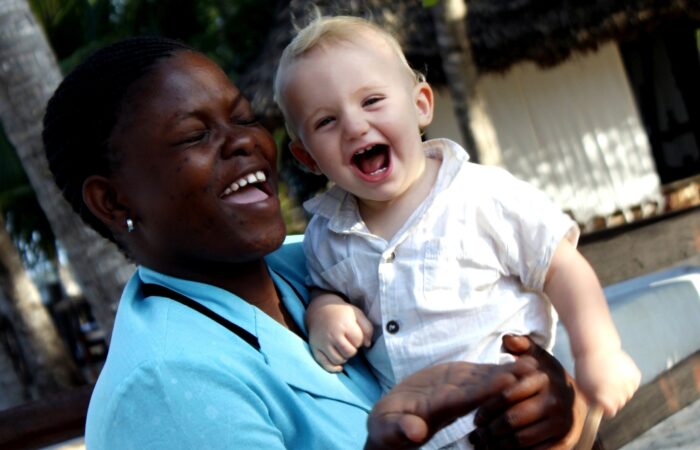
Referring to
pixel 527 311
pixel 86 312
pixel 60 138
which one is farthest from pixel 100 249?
pixel 86 312

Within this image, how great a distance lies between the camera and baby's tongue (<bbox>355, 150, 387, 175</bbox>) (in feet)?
6.33

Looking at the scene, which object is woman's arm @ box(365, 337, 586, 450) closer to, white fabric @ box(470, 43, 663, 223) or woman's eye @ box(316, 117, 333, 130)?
woman's eye @ box(316, 117, 333, 130)

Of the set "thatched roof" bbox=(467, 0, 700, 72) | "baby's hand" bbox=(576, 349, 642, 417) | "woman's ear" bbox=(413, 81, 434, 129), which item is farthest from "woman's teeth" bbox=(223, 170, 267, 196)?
"thatched roof" bbox=(467, 0, 700, 72)

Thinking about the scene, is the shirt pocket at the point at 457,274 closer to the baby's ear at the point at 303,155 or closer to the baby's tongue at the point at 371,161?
the baby's tongue at the point at 371,161

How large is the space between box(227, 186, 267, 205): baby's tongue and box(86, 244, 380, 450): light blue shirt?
176 millimetres

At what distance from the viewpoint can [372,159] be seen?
76.5 inches

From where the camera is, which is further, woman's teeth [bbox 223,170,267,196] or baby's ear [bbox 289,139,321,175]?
baby's ear [bbox 289,139,321,175]

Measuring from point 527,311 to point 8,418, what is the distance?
224 cm

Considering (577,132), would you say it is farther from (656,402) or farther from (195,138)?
(195,138)

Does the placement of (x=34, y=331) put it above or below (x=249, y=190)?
below

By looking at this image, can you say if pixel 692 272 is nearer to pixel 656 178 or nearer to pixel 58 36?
pixel 656 178

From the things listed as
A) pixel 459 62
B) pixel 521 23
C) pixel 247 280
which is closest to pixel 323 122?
pixel 247 280

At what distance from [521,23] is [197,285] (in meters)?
8.95

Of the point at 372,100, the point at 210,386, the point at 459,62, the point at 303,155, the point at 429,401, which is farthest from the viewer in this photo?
the point at 459,62
